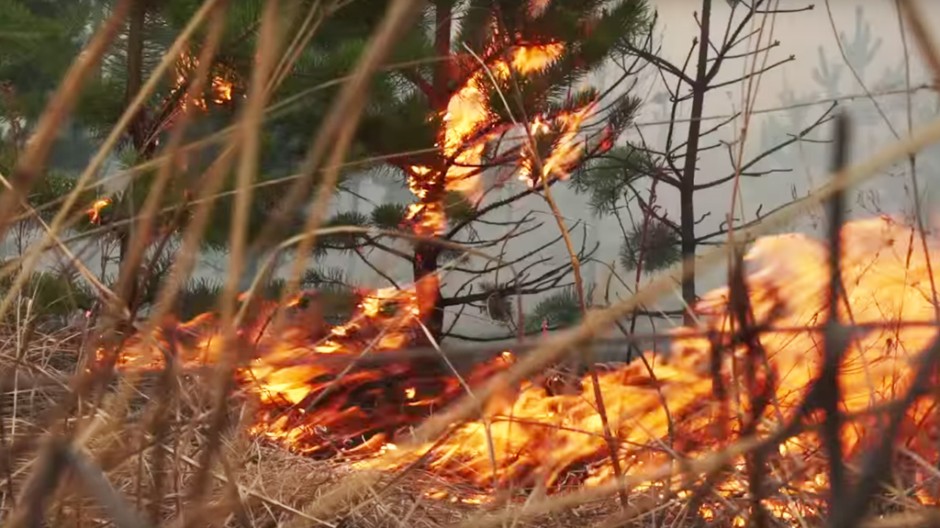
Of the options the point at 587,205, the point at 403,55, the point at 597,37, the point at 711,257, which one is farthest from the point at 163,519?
the point at 587,205

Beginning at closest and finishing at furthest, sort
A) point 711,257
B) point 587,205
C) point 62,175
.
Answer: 1. point 711,257
2. point 62,175
3. point 587,205

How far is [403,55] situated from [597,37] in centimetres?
34

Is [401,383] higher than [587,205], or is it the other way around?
[587,205]

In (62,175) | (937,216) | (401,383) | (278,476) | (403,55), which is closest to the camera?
A: (278,476)

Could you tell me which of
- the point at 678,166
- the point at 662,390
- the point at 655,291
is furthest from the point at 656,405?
the point at 678,166

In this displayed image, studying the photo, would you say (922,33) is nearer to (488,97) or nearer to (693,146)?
(488,97)

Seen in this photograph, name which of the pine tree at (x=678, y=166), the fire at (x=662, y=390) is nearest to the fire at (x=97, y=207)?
the fire at (x=662, y=390)

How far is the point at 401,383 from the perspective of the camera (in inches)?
34.3

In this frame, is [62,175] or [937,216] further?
[62,175]

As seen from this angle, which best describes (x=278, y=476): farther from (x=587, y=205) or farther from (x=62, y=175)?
(x=587, y=205)

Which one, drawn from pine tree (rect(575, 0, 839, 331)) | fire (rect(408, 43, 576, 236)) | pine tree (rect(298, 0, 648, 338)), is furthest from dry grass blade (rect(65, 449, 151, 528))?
pine tree (rect(575, 0, 839, 331))

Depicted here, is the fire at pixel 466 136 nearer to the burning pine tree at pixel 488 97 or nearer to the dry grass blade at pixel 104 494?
the burning pine tree at pixel 488 97

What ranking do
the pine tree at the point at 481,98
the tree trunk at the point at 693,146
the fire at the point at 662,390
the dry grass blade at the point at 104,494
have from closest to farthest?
the dry grass blade at the point at 104,494, the fire at the point at 662,390, the pine tree at the point at 481,98, the tree trunk at the point at 693,146

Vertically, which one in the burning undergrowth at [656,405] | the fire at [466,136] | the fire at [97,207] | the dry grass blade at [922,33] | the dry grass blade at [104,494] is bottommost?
the burning undergrowth at [656,405]
